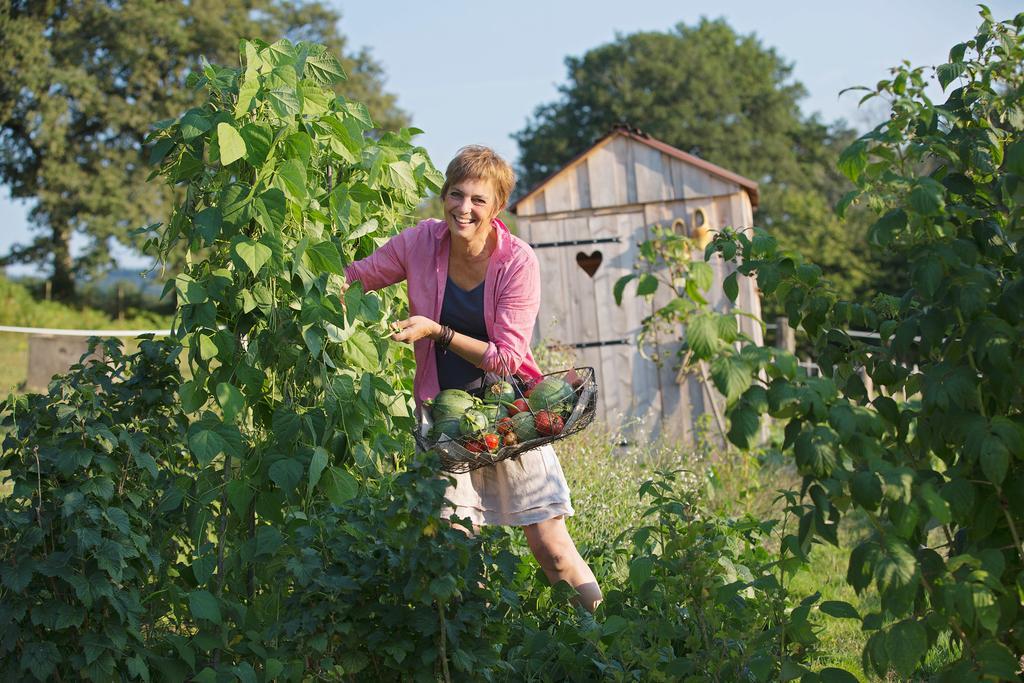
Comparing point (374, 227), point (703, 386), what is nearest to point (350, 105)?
point (374, 227)

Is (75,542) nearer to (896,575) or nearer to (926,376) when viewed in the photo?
(896,575)

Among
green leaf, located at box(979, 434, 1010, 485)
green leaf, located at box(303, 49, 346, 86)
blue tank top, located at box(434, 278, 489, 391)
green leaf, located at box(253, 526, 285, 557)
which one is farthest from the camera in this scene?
green leaf, located at box(303, 49, 346, 86)

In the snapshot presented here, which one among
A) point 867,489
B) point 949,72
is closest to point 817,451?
point 867,489

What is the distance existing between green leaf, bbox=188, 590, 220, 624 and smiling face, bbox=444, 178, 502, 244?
3.94ft

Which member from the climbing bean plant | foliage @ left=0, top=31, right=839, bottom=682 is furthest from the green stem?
the climbing bean plant

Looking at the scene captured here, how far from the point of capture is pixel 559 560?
302 centimetres

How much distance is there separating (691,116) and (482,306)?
107 ft

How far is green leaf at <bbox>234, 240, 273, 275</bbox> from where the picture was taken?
263 centimetres

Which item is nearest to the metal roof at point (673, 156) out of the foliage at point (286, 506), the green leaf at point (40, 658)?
the foliage at point (286, 506)

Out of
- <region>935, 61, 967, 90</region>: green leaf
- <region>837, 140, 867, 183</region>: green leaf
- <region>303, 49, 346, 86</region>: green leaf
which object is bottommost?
<region>837, 140, 867, 183</region>: green leaf

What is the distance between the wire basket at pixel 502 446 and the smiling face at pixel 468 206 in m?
0.51

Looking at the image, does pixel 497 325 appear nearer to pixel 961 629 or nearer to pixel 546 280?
pixel 961 629

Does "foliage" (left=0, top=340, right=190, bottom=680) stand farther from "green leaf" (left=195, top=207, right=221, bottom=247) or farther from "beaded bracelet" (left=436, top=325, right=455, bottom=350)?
"beaded bracelet" (left=436, top=325, right=455, bottom=350)

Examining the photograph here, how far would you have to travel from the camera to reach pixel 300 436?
2.81 metres
